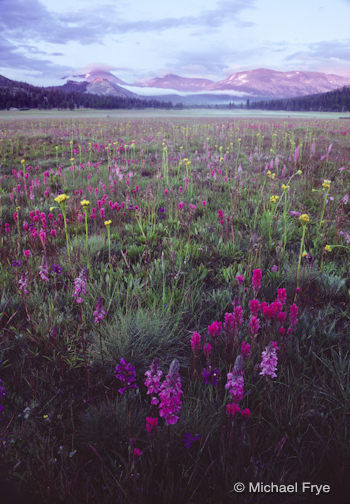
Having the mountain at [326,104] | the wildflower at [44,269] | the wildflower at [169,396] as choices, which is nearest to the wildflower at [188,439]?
the wildflower at [169,396]

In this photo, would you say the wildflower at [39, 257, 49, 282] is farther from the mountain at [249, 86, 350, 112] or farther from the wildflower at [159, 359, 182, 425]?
the mountain at [249, 86, 350, 112]

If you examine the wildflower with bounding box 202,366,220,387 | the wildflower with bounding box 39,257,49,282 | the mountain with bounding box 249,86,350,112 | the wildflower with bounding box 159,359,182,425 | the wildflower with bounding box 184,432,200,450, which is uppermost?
the mountain with bounding box 249,86,350,112

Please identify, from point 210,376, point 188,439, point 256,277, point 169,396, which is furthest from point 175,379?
point 256,277

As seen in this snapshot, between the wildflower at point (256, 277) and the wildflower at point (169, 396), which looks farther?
the wildflower at point (256, 277)

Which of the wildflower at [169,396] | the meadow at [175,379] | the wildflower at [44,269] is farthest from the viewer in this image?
the wildflower at [44,269]

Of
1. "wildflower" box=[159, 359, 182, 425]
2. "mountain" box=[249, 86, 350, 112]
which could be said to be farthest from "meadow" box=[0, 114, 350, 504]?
"mountain" box=[249, 86, 350, 112]

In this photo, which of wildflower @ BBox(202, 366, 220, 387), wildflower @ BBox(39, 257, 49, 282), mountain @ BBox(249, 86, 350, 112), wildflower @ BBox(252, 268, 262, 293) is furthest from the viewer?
mountain @ BBox(249, 86, 350, 112)

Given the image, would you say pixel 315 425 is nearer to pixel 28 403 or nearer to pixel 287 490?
pixel 287 490

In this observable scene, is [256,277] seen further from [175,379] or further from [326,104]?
[326,104]

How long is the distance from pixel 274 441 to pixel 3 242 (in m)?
3.62

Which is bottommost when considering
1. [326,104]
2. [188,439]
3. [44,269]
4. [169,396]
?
[188,439]

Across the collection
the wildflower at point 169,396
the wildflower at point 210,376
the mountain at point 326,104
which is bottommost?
the wildflower at point 210,376

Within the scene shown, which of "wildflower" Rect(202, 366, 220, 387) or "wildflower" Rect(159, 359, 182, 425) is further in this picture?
"wildflower" Rect(202, 366, 220, 387)

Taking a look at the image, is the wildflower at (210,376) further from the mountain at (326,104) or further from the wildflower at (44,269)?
the mountain at (326,104)
